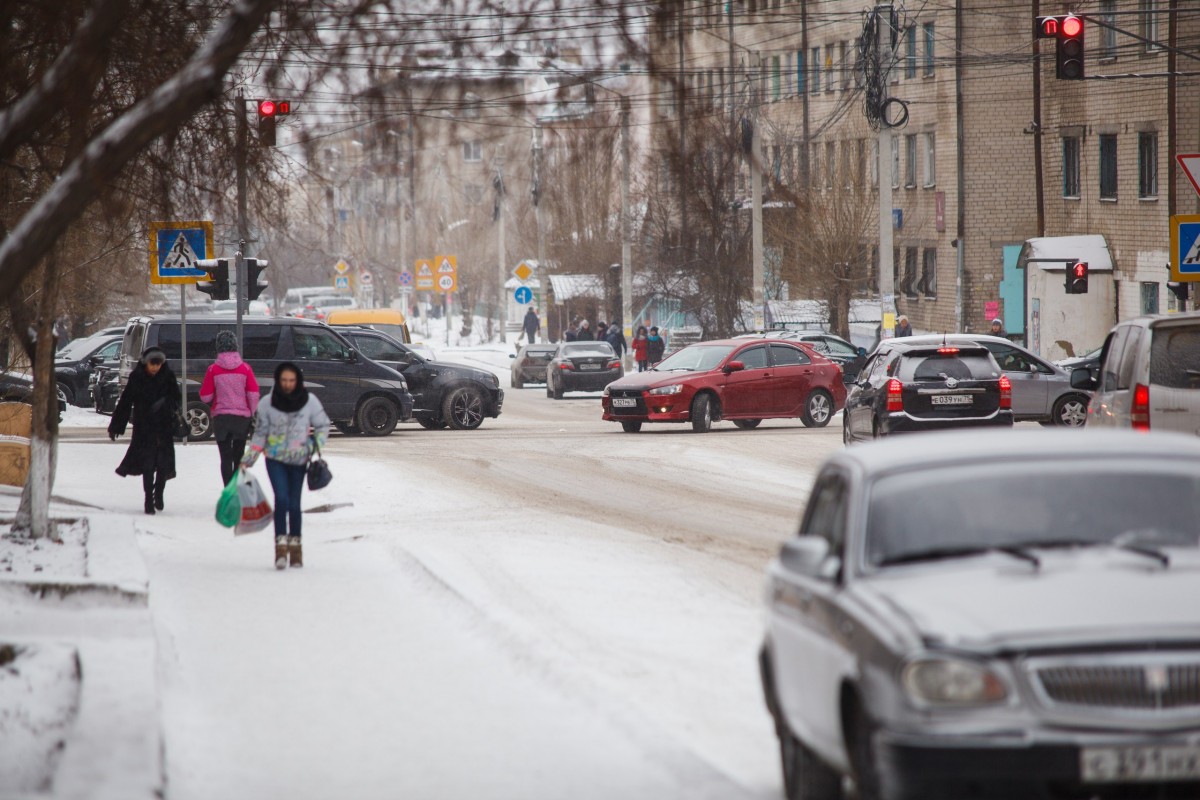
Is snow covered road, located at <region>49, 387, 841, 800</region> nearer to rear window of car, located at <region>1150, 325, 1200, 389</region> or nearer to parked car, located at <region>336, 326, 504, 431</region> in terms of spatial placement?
rear window of car, located at <region>1150, 325, 1200, 389</region>

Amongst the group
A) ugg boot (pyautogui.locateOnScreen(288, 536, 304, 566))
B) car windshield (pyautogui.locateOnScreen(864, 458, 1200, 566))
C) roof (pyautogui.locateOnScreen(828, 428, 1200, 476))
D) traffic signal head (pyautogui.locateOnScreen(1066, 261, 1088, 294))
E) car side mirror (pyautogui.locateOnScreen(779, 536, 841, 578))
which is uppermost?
traffic signal head (pyautogui.locateOnScreen(1066, 261, 1088, 294))

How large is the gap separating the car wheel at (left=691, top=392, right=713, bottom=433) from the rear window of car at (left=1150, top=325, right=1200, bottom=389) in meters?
15.5

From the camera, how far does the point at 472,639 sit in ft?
34.2

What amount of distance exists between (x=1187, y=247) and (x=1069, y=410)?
7898mm

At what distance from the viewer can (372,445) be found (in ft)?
90.1

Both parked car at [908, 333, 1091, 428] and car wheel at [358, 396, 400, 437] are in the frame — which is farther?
car wheel at [358, 396, 400, 437]

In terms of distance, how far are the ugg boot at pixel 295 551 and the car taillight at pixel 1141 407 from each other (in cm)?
691

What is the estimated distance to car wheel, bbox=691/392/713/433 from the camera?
98.2 feet

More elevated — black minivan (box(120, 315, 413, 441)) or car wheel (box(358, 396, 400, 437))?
black minivan (box(120, 315, 413, 441))

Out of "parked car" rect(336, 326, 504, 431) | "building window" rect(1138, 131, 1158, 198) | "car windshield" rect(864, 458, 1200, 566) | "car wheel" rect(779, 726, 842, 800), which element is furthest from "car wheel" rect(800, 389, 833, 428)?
"car windshield" rect(864, 458, 1200, 566)

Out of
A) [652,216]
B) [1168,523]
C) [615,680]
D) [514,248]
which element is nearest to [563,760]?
[615,680]

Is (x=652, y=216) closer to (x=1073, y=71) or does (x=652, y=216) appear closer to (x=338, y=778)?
(x=1073, y=71)

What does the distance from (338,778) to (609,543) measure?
7914 mm

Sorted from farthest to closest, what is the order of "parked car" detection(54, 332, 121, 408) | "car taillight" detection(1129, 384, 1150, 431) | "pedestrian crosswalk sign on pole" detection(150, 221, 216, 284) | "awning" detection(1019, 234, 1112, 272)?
1. "awning" detection(1019, 234, 1112, 272)
2. "parked car" detection(54, 332, 121, 408)
3. "pedestrian crosswalk sign on pole" detection(150, 221, 216, 284)
4. "car taillight" detection(1129, 384, 1150, 431)
